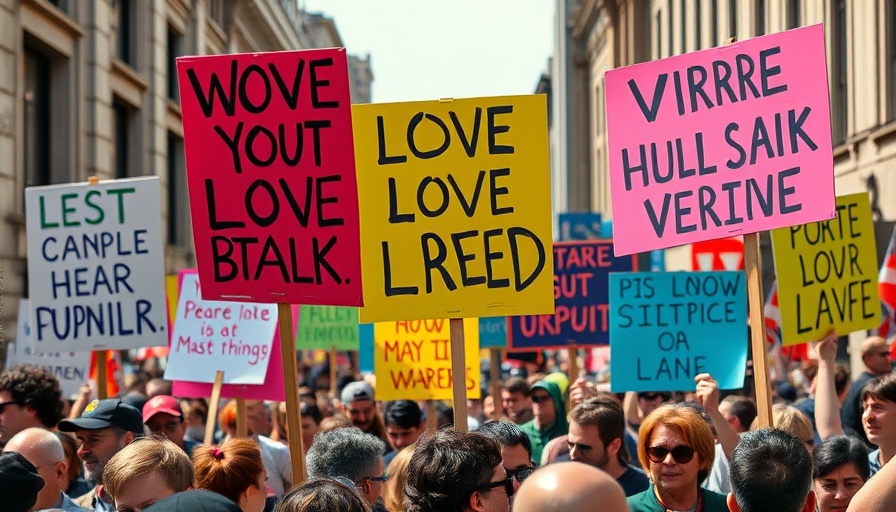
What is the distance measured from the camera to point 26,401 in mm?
7137

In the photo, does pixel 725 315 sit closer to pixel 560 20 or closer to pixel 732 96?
pixel 732 96

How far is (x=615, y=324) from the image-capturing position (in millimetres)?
8914

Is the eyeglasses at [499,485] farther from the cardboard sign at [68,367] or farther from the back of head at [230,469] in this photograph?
the cardboard sign at [68,367]

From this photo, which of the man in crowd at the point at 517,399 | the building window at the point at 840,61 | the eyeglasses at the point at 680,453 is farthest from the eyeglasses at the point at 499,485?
the building window at the point at 840,61

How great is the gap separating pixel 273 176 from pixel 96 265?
336 cm

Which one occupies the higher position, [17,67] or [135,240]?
[17,67]

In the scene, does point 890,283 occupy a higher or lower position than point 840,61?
lower

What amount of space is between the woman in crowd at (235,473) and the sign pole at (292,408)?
0.45 feet

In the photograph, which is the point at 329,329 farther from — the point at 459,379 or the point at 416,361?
the point at 459,379

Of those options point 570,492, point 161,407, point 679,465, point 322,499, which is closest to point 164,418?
point 161,407

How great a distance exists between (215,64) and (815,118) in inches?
104

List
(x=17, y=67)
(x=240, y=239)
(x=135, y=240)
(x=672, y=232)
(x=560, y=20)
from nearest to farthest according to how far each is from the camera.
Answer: (x=240, y=239) → (x=672, y=232) → (x=135, y=240) → (x=17, y=67) → (x=560, y=20)

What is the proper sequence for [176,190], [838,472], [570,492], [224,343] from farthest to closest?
[176,190]
[224,343]
[838,472]
[570,492]

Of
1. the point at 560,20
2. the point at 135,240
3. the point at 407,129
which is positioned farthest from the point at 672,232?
the point at 560,20
